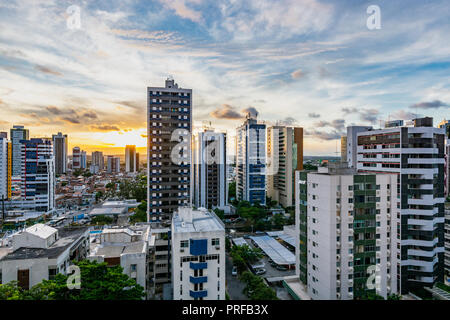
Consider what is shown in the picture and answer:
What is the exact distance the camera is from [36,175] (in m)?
21.0

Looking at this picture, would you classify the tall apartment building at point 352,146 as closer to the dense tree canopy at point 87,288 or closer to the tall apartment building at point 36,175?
the dense tree canopy at point 87,288

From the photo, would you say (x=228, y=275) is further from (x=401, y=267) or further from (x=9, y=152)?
(x=9, y=152)

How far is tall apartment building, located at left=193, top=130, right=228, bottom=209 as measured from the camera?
68.0 ft

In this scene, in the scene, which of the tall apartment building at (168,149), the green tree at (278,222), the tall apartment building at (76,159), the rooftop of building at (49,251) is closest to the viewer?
the rooftop of building at (49,251)

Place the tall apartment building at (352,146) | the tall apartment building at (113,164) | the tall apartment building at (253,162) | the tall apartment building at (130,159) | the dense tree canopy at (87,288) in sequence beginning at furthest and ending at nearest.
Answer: the tall apartment building at (113,164)
the tall apartment building at (130,159)
the tall apartment building at (253,162)
the tall apartment building at (352,146)
the dense tree canopy at (87,288)

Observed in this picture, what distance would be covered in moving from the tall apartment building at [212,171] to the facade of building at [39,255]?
478 inches

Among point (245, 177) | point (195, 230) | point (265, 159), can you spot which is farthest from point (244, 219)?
point (195, 230)

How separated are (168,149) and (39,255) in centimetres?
836

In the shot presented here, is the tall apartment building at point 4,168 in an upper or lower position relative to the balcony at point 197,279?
upper

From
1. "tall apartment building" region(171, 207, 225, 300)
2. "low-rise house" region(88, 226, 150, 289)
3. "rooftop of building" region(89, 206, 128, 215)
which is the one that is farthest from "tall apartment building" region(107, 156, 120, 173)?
"tall apartment building" region(171, 207, 225, 300)

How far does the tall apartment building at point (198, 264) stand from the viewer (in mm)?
6570

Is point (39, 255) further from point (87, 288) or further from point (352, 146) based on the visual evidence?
point (352, 146)

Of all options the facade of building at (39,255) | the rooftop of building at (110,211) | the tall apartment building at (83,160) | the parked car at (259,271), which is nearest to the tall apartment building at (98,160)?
the tall apartment building at (83,160)
